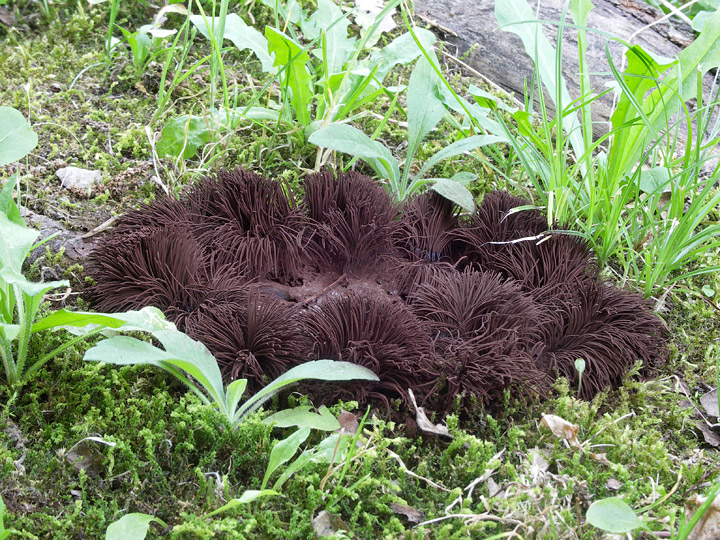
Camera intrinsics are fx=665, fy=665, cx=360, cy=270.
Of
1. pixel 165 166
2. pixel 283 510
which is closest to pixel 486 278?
pixel 283 510

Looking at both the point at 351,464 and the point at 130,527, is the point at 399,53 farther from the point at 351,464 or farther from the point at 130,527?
the point at 130,527

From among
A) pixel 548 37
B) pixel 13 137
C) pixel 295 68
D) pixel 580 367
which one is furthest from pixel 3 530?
pixel 548 37

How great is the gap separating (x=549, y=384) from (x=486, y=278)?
301 millimetres

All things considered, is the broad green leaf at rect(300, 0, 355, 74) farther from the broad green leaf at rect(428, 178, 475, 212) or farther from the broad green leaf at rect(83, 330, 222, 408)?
the broad green leaf at rect(83, 330, 222, 408)

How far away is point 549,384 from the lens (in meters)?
1.63

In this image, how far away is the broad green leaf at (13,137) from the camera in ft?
5.14

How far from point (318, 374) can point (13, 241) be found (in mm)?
697

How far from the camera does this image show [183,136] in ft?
7.63

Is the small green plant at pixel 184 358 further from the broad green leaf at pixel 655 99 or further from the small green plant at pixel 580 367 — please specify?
the broad green leaf at pixel 655 99

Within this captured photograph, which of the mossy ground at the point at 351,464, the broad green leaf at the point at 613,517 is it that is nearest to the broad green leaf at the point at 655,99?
the mossy ground at the point at 351,464

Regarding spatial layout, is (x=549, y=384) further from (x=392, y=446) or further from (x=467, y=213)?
(x=467, y=213)

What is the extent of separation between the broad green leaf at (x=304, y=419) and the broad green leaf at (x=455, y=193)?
31.4 inches

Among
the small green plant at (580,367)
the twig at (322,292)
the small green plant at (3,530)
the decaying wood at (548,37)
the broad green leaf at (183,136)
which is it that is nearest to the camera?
the small green plant at (3,530)

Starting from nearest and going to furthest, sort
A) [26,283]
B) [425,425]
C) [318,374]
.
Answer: [26,283] < [318,374] < [425,425]
